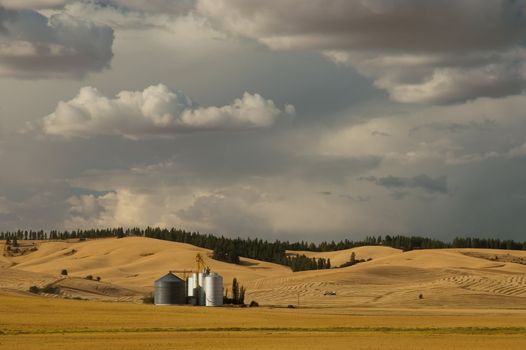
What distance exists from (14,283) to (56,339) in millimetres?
110948

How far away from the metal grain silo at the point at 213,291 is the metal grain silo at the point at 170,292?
12.9 feet

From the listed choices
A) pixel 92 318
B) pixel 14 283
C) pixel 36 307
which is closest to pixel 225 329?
pixel 92 318

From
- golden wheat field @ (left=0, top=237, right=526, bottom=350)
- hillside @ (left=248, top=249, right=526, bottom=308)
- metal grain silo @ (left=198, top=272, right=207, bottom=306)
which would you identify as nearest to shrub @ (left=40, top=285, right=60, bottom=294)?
golden wheat field @ (left=0, top=237, right=526, bottom=350)

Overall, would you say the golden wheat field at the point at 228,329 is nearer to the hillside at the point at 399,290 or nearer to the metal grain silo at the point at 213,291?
the metal grain silo at the point at 213,291

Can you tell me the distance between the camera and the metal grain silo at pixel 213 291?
461 feet

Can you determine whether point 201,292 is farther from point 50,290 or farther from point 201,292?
point 50,290

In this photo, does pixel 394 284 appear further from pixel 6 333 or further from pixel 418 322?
pixel 6 333

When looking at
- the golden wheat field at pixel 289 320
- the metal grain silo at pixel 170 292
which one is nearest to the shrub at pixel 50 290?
the golden wheat field at pixel 289 320

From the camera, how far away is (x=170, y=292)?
142875 mm

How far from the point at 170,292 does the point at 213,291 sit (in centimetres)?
685

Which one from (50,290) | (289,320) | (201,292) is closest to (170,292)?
(201,292)

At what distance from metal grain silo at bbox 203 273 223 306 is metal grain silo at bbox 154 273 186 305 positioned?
3925mm

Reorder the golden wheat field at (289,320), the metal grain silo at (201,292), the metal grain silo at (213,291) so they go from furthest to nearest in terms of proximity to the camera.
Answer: the metal grain silo at (201,292), the metal grain silo at (213,291), the golden wheat field at (289,320)

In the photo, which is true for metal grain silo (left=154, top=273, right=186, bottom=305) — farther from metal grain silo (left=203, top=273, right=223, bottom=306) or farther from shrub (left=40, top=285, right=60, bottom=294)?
shrub (left=40, top=285, right=60, bottom=294)
